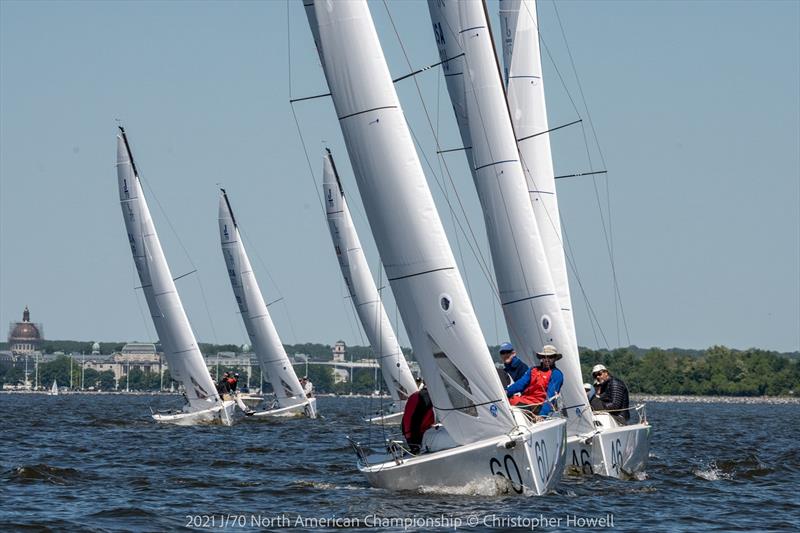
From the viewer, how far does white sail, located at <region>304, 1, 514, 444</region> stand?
17812mm

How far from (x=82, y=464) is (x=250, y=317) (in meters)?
25.5

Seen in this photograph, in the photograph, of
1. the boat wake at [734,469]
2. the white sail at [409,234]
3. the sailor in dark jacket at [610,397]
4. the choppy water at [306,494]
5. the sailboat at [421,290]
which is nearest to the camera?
the choppy water at [306,494]

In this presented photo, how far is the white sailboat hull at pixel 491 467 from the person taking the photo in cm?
1731

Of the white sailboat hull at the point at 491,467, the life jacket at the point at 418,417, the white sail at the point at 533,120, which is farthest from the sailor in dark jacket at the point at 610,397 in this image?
the white sailboat hull at the point at 491,467

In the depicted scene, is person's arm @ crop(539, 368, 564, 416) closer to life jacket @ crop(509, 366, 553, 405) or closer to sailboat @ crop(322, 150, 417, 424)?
life jacket @ crop(509, 366, 553, 405)

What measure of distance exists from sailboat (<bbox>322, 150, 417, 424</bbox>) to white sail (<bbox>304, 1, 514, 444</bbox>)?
84.8ft

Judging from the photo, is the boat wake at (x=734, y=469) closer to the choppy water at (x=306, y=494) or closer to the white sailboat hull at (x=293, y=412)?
the choppy water at (x=306, y=494)

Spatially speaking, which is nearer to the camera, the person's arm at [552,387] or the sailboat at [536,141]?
the person's arm at [552,387]

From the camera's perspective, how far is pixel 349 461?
25.7 metres

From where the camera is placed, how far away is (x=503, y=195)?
2231 cm

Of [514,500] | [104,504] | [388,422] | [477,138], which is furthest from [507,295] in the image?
[388,422]

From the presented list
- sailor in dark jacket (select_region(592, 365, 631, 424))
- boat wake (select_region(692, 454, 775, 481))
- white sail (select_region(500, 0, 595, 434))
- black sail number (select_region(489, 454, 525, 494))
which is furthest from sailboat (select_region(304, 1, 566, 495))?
boat wake (select_region(692, 454, 775, 481))

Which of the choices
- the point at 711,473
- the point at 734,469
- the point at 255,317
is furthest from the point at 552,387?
the point at 255,317

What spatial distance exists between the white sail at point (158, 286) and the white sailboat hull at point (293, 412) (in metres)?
3.52
